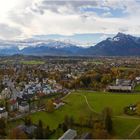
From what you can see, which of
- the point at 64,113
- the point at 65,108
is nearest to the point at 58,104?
the point at 65,108

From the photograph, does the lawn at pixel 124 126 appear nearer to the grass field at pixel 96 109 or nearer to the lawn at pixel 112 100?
the grass field at pixel 96 109

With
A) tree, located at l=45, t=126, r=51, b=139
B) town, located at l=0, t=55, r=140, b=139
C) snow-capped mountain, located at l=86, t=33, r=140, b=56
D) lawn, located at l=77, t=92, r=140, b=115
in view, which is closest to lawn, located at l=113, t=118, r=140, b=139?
town, located at l=0, t=55, r=140, b=139

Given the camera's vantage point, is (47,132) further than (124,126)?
No

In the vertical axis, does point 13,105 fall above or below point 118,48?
below

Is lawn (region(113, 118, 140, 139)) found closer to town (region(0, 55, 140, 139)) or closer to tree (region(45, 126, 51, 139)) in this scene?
town (region(0, 55, 140, 139))

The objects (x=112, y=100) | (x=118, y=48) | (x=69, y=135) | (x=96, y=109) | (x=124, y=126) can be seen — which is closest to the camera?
(x=69, y=135)

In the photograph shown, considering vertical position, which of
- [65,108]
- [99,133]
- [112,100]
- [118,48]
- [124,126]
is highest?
[118,48]

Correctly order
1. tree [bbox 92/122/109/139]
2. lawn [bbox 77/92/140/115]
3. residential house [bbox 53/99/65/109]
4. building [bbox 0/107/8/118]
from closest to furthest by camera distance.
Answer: tree [bbox 92/122/109/139]
building [bbox 0/107/8/118]
lawn [bbox 77/92/140/115]
residential house [bbox 53/99/65/109]

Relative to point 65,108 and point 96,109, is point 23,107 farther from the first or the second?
point 96,109

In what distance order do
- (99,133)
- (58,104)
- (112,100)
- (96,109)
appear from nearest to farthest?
1. (99,133)
2. (96,109)
3. (58,104)
4. (112,100)

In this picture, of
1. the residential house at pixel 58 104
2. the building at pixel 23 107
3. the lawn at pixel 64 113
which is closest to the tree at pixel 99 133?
the lawn at pixel 64 113
